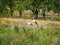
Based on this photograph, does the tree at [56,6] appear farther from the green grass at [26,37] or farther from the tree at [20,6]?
the green grass at [26,37]

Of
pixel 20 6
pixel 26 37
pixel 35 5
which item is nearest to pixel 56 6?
pixel 35 5

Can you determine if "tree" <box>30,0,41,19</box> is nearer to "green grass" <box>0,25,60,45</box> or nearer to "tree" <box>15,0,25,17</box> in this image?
"tree" <box>15,0,25,17</box>

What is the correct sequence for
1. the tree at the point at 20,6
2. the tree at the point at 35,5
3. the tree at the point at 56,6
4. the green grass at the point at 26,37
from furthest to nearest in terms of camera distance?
the tree at the point at 56,6 < the tree at the point at 20,6 < the tree at the point at 35,5 < the green grass at the point at 26,37

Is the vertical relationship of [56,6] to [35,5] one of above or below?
below

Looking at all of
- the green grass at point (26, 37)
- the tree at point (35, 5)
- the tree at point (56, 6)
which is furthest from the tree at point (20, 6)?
the green grass at point (26, 37)

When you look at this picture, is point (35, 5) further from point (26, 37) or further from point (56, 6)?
point (26, 37)

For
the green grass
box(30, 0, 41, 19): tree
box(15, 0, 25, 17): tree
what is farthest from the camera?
box(15, 0, 25, 17): tree

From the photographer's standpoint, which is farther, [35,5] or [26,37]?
[35,5]

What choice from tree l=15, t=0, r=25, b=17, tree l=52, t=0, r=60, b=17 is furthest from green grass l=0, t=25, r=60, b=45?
tree l=52, t=0, r=60, b=17

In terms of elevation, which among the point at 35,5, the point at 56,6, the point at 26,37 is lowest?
the point at 56,6

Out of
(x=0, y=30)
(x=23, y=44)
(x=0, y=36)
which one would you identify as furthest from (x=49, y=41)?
(x=0, y=30)

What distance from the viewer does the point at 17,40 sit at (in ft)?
55.9

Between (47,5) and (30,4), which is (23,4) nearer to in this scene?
(30,4)

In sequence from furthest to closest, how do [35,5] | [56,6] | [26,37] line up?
[56,6]
[35,5]
[26,37]
